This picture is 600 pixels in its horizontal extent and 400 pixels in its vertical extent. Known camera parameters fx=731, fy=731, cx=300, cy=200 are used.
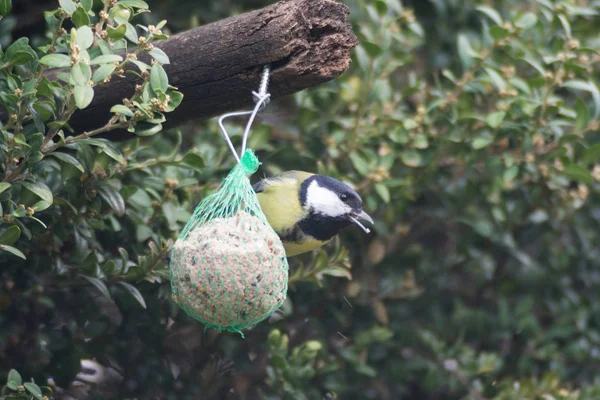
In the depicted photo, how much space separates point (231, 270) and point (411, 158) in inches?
56.5

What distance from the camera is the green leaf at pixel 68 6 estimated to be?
1703mm

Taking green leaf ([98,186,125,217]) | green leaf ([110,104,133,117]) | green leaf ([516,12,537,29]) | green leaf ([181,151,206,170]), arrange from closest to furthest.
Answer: green leaf ([110,104,133,117]) < green leaf ([98,186,125,217]) < green leaf ([181,151,206,170]) < green leaf ([516,12,537,29])

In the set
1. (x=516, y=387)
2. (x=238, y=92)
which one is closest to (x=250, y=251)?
(x=238, y=92)

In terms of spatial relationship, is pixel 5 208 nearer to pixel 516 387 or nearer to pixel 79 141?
pixel 79 141

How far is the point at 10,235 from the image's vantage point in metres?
1.78

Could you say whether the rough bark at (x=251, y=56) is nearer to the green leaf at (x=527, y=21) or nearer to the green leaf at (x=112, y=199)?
the green leaf at (x=112, y=199)

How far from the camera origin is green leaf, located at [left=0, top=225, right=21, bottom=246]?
1770mm

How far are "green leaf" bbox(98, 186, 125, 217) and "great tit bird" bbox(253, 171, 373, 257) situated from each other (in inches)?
17.7

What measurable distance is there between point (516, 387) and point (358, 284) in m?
0.81

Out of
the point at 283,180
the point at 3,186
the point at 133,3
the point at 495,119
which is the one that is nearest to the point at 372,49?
the point at 495,119

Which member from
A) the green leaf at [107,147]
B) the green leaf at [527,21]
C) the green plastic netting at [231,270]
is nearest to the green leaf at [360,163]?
the green leaf at [527,21]

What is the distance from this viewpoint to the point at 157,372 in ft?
8.25

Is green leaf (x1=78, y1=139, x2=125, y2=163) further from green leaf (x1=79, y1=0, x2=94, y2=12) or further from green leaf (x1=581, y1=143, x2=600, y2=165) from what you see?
green leaf (x1=581, y1=143, x2=600, y2=165)

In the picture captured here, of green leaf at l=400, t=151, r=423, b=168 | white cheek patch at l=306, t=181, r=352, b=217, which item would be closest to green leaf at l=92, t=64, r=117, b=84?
white cheek patch at l=306, t=181, r=352, b=217
